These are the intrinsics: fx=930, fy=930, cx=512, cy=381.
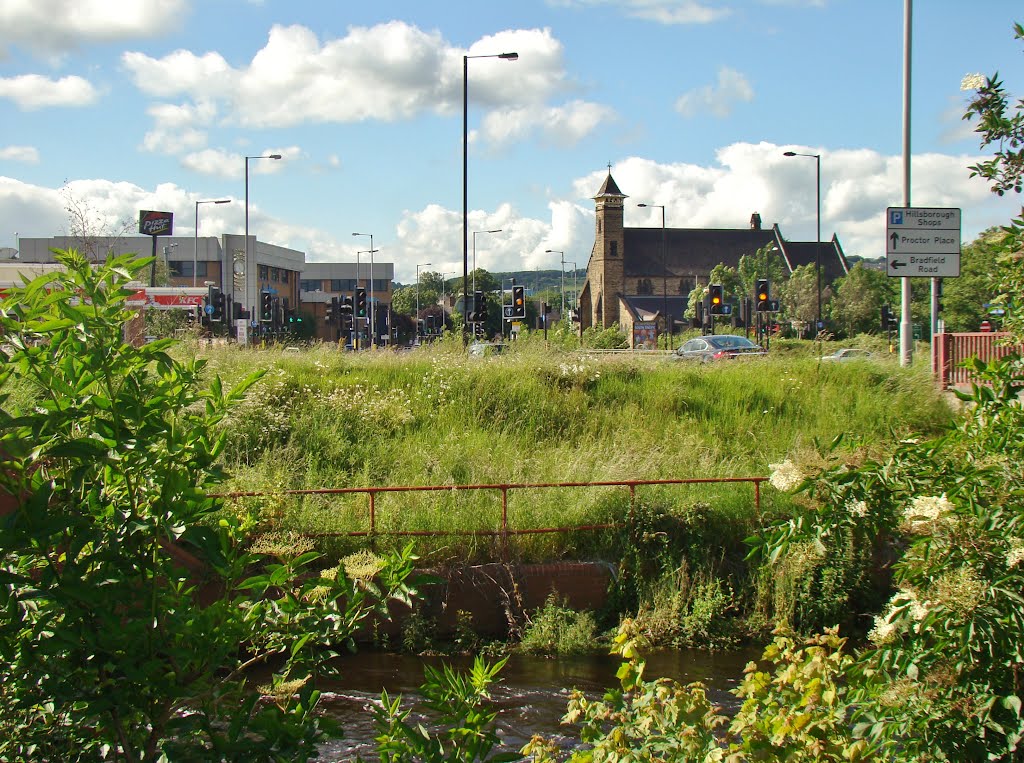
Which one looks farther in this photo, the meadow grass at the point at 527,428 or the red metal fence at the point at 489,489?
the meadow grass at the point at 527,428

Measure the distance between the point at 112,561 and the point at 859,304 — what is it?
74236 mm

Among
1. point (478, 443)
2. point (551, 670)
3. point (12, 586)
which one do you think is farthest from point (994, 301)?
point (478, 443)

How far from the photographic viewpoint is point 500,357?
1772 cm

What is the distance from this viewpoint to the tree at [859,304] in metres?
70.6

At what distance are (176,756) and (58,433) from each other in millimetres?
892

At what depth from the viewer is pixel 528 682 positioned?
9180mm

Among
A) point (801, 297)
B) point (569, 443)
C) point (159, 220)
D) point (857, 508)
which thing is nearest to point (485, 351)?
point (569, 443)

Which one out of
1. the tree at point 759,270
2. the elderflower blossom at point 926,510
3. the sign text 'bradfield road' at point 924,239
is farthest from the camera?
the tree at point 759,270

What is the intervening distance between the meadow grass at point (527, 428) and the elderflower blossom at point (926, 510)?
6536 millimetres

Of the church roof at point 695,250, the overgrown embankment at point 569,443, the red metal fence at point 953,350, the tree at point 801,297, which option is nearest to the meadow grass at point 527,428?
the overgrown embankment at point 569,443

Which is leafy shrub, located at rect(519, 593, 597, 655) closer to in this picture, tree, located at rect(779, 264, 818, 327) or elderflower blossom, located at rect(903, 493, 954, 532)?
elderflower blossom, located at rect(903, 493, 954, 532)

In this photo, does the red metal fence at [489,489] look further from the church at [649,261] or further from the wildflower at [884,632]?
the church at [649,261]

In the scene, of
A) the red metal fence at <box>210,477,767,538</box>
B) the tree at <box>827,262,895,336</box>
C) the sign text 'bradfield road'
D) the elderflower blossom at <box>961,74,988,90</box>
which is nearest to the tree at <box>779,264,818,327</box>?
the tree at <box>827,262,895,336</box>

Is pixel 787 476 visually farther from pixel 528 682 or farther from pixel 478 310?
pixel 478 310
